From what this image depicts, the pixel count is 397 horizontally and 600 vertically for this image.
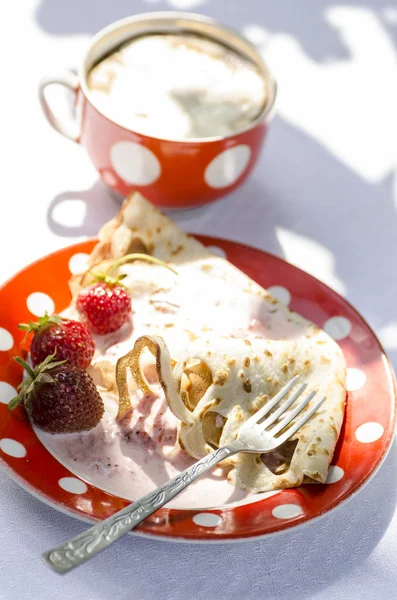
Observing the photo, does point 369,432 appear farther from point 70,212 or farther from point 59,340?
point 70,212

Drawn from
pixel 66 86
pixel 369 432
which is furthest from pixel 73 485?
pixel 66 86

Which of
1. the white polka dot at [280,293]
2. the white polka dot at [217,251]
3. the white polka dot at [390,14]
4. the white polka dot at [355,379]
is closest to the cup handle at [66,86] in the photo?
the white polka dot at [217,251]

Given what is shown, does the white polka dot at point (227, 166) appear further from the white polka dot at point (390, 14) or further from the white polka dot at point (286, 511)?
the white polka dot at point (390, 14)

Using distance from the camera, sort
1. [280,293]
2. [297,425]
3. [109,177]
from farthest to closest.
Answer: [109,177] < [280,293] < [297,425]

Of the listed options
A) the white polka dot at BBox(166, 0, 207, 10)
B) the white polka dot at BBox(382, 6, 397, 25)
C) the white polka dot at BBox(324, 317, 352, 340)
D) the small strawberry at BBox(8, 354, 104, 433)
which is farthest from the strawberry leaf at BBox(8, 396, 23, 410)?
the white polka dot at BBox(382, 6, 397, 25)

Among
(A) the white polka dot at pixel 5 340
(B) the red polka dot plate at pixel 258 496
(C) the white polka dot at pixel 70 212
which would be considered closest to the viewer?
(B) the red polka dot plate at pixel 258 496

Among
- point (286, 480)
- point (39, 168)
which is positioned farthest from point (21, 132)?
point (286, 480)
